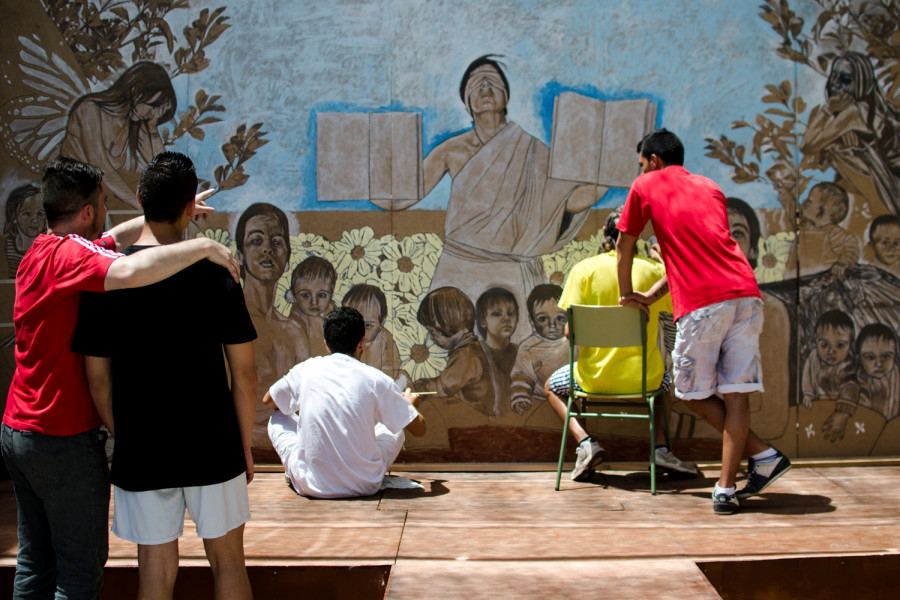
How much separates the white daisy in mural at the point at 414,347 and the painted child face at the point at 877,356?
236 cm

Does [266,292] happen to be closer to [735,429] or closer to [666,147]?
[666,147]

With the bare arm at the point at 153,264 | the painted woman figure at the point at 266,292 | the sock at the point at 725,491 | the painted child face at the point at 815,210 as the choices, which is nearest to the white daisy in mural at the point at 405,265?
the painted woman figure at the point at 266,292

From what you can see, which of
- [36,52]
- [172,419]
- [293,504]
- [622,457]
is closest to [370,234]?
[293,504]

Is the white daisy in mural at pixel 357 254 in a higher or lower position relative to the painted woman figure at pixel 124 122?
lower

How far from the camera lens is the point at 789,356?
4.47 meters

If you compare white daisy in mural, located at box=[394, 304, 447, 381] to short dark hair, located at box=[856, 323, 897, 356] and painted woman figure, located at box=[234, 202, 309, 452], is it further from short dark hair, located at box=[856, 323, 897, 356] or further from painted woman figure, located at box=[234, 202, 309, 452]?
short dark hair, located at box=[856, 323, 897, 356]

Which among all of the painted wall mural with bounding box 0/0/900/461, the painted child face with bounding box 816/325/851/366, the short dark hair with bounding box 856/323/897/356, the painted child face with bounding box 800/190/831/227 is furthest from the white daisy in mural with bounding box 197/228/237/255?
the short dark hair with bounding box 856/323/897/356

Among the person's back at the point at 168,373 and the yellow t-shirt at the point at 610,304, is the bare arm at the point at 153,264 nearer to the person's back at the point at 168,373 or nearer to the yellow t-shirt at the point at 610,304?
the person's back at the point at 168,373

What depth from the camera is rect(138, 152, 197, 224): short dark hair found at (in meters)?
2.24

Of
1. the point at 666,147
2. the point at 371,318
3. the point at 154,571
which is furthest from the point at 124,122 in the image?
the point at 154,571

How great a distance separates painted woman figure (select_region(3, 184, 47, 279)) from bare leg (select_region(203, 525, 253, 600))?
306 cm

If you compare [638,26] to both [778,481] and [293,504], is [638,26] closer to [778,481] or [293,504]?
[778,481]

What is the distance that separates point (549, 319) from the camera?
Result: 4.52 metres

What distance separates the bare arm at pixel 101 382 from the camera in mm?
2230
